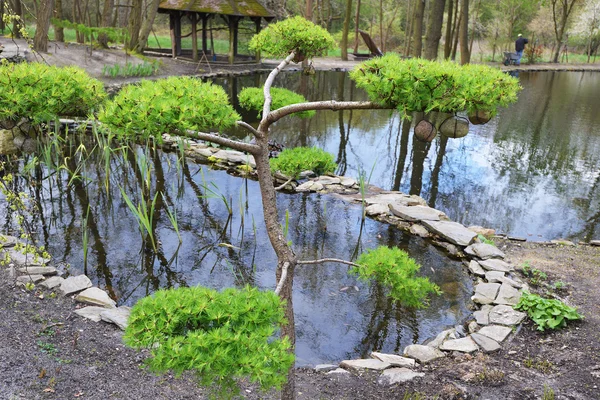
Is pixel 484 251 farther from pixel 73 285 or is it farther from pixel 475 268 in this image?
pixel 73 285

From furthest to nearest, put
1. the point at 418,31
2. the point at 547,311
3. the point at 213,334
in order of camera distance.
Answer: the point at 418,31, the point at 547,311, the point at 213,334

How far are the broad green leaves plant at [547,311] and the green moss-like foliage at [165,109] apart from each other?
2795mm

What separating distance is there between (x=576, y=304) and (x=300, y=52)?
2861mm

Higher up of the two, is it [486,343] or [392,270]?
[392,270]

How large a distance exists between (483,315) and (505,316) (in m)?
0.16

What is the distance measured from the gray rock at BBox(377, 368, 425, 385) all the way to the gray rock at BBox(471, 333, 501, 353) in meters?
0.64

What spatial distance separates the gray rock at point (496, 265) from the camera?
16.0 feet

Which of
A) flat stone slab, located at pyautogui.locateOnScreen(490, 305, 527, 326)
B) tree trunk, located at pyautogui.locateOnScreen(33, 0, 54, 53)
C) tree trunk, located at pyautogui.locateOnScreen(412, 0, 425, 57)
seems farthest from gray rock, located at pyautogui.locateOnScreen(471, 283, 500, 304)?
tree trunk, located at pyautogui.locateOnScreen(33, 0, 54, 53)

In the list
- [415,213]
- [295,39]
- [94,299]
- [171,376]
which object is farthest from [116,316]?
[415,213]

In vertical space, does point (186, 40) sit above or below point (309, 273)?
above

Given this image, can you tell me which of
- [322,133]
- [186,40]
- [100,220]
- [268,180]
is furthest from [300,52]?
[186,40]

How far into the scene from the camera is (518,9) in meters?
28.9

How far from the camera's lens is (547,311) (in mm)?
3924

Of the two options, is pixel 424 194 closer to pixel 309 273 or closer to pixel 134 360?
pixel 309 273
